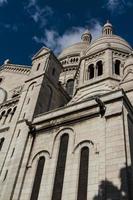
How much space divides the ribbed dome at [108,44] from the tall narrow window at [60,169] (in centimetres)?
1623

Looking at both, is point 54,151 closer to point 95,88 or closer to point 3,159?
point 3,159

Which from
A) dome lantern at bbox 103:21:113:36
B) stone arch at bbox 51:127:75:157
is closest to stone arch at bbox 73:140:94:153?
stone arch at bbox 51:127:75:157

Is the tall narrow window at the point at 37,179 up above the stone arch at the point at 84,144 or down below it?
below

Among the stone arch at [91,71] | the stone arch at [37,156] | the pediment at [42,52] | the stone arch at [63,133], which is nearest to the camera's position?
the stone arch at [63,133]

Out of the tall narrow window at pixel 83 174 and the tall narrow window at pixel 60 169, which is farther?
the tall narrow window at pixel 60 169

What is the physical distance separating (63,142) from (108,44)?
16.8m

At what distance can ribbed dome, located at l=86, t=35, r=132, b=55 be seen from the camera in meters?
32.9

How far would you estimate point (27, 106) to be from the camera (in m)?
23.7

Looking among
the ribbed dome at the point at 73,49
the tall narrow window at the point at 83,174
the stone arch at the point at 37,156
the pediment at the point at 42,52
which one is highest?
the ribbed dome at the point at 73,49

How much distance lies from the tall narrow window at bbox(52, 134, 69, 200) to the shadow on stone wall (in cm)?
262

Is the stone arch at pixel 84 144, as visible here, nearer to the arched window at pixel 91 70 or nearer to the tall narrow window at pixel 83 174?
the tall narrow window at pixel 83 174

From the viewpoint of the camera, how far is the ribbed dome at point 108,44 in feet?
108

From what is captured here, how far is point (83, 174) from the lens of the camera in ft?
53.1

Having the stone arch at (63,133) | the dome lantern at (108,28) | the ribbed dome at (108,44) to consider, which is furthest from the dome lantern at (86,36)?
the stone arch at (63,133)
